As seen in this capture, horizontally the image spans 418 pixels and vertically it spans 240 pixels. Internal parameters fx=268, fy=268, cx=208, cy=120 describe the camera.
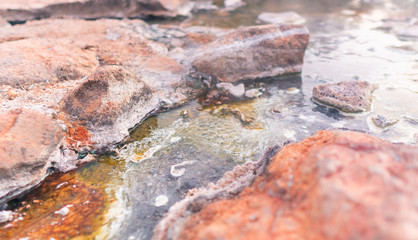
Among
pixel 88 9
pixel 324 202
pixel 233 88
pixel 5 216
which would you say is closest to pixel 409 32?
pixel 233 88

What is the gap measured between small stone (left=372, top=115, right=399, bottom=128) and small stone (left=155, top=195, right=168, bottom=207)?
10.6ft

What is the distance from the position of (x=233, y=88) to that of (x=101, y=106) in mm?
2402

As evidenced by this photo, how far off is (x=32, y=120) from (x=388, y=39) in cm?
818

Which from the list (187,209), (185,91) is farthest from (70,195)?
(185,91)

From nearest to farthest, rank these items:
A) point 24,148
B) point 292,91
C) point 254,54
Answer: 1. point 24,148
2. point 292,91
3. point 254,54

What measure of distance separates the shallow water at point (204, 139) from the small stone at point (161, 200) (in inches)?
0.4

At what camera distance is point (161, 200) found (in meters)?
2.84

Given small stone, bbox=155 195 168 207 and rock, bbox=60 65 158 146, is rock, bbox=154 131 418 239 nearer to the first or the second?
small stone, bbox=155 195 168 207

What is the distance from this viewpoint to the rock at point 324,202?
142 centimetres

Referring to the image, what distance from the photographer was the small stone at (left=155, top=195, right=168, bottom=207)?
2.79m

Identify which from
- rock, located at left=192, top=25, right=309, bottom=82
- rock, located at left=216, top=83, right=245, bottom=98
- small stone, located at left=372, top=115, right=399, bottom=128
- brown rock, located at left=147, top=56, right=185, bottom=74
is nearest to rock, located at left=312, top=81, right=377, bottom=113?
small stone, located at left=372, top=115, right=399, bottom=128

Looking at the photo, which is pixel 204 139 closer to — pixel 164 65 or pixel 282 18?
pixel 164 65

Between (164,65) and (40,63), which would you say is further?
(164,65)

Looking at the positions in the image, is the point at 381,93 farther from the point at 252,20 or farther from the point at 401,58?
the point at 252,20
